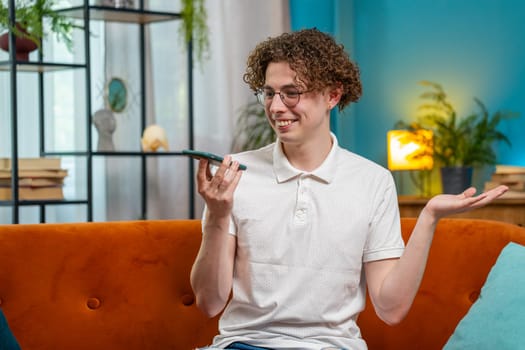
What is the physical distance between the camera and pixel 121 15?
183 inches

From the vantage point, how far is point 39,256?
2303 millimetres

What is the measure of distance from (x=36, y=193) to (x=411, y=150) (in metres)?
2.02

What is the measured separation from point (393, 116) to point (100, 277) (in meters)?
3.42

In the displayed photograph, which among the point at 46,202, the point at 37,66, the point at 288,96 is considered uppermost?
the point at 37,66

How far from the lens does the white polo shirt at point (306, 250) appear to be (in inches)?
80.0

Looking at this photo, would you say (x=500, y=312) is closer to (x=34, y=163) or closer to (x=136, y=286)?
(x=136, y=286)

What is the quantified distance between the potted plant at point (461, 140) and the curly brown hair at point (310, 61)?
272cm

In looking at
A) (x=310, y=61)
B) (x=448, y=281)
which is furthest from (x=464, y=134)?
(x=310, y=61)

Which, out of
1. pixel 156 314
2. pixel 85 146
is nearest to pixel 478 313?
pixel 156 314

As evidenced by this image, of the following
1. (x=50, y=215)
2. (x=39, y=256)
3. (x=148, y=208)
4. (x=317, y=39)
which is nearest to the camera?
(x=317, y=39)

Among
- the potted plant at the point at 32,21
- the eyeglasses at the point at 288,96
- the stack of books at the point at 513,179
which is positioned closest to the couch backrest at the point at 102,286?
the eyeglasses at the point at 288,96

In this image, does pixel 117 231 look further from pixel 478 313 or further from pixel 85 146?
Answer: pixel 85 146

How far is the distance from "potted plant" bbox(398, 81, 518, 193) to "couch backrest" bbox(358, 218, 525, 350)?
101 inches

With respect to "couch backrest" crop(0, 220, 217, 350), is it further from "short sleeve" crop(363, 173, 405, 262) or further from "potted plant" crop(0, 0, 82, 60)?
"potted plant" crop(0, 0, 82, 60)
